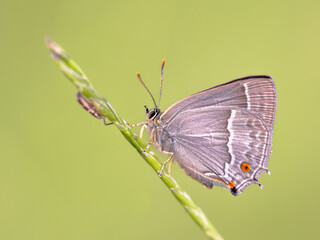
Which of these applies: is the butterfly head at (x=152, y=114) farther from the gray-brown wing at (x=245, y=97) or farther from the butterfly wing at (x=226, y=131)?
the gray-brown wing at (x=245, y=97)

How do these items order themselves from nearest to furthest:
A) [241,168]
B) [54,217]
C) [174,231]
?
[241,168] → [54,217] → [174,231]

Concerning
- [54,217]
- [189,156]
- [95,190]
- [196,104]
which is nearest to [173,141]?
[189,156]

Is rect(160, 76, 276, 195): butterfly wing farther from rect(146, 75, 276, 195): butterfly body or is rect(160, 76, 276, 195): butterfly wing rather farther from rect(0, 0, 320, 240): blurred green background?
rect(0, 0, 320, 240): blurred green background

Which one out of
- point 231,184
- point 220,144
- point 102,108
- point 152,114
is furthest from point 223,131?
point 102,108

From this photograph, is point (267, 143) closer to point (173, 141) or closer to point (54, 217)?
point (173, 141)

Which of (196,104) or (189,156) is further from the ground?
(196,104)

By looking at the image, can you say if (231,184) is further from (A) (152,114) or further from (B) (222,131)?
(A) (152,114)
